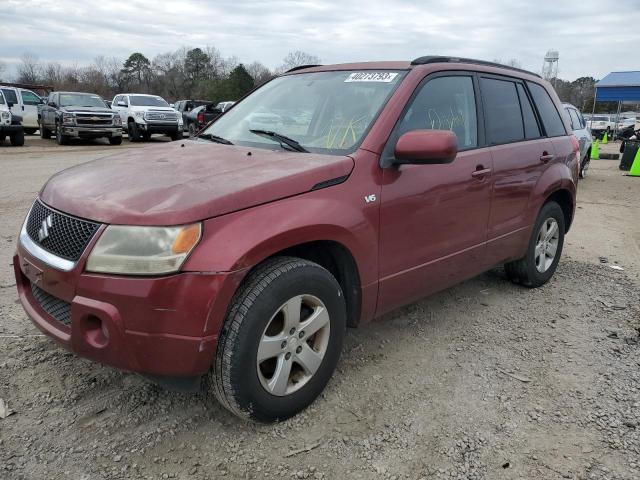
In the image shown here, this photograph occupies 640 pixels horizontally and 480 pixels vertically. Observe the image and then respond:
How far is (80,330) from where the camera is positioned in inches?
91.4

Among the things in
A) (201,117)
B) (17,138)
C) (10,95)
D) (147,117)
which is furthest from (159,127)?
(10,95)

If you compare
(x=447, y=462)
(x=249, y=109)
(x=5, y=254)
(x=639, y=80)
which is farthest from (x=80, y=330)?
(x=639, y=80)

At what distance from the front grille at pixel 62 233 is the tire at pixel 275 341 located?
2.36ft

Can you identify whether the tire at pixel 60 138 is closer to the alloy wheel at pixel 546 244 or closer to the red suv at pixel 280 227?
the red suv at pixel 280 227

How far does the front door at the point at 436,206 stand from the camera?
3043 mm

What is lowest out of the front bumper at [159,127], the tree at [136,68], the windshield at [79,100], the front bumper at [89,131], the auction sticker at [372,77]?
the front bumper at [89,131]

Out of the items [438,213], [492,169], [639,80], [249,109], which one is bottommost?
[438,213]

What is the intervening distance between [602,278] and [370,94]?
11.0 feet

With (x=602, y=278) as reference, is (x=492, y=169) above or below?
above

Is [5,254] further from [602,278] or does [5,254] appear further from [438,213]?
[602,278]

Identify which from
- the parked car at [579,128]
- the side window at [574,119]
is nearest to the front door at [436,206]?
the parked car at [579,128]

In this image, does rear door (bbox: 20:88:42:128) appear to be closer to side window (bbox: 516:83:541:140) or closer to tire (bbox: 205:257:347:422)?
side window (bbox: 516:83:541:140)

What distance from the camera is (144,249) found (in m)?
2.21

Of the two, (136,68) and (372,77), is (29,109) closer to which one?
(372,77)
